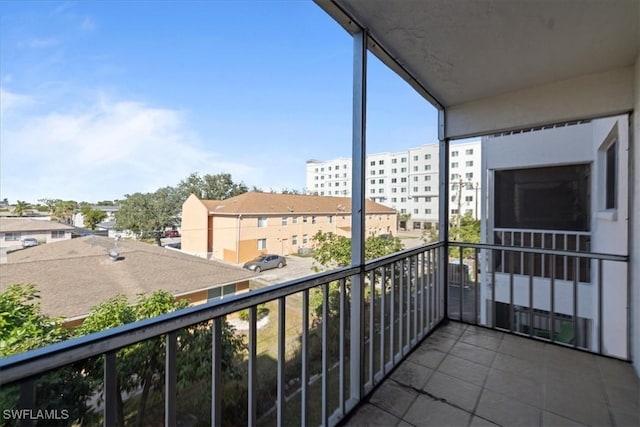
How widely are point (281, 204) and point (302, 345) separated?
0.70 m

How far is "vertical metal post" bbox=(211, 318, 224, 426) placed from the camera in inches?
39.4

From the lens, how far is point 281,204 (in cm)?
135

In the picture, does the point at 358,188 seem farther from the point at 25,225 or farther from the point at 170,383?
the point at 25,225

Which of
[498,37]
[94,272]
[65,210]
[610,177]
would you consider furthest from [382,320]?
[610,177]

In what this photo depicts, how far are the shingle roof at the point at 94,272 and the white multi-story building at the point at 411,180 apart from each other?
0.83m

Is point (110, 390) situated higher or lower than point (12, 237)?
lower

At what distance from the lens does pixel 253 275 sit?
1.16 m

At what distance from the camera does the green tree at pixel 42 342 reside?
2.31 feet

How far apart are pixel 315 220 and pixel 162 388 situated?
3.11ft

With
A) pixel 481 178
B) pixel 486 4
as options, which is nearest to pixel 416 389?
pixel 486 4

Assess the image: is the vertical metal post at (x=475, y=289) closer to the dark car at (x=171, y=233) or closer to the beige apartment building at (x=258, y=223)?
the beige apartment building at (x=258, y=223)

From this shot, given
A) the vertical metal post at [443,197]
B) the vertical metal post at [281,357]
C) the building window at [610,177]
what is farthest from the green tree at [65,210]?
the building window at [610,177]

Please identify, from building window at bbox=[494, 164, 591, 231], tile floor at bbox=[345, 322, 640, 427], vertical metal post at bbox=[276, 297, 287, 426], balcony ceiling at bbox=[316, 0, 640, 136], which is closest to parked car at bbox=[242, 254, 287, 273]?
vertical metal post at bbox=[276, 297, 287, 426]

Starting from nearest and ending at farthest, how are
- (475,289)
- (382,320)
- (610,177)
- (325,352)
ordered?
1. (325,352)
2. (382,320)
3. (475,289)
4. (610,177)
